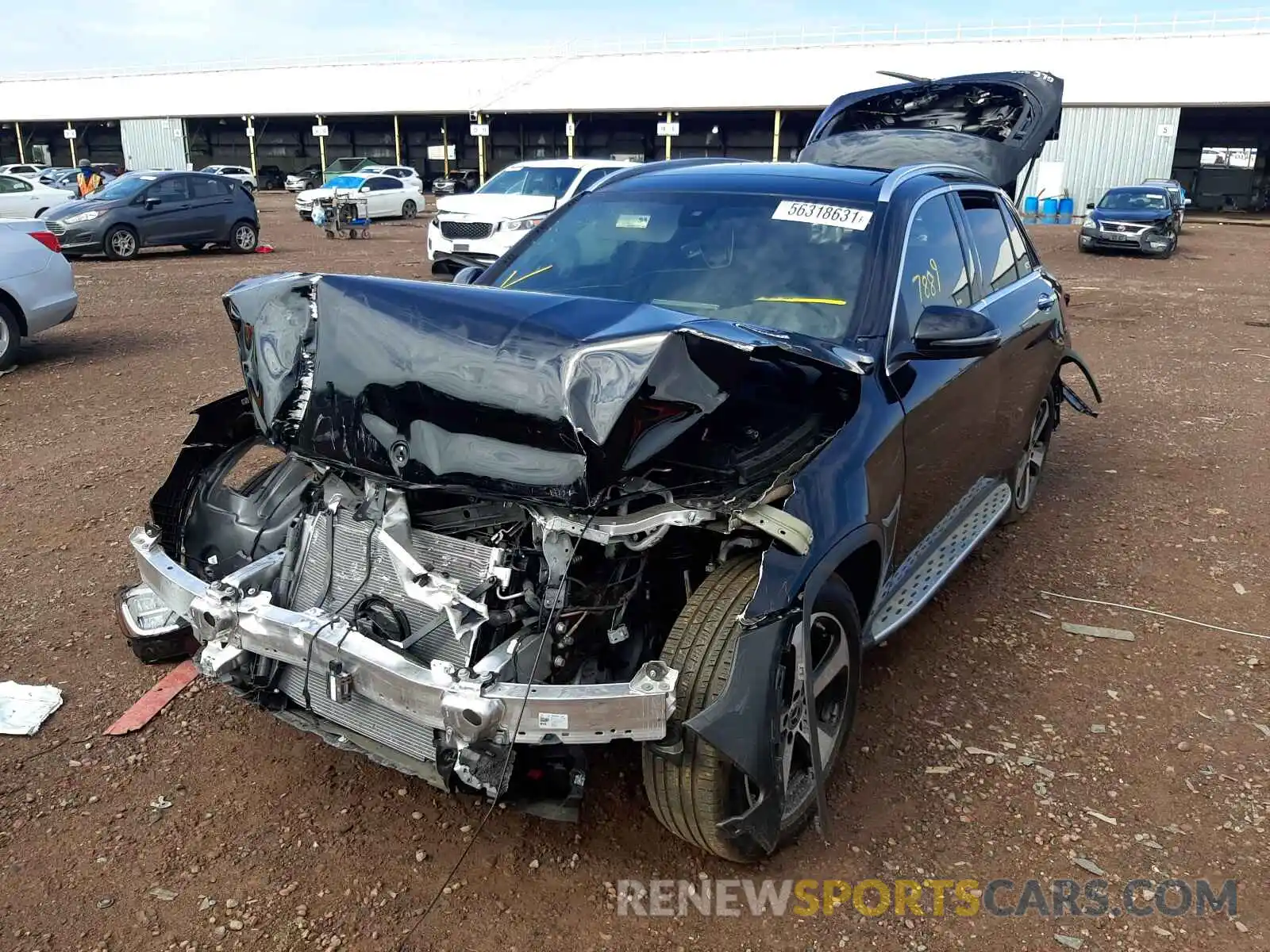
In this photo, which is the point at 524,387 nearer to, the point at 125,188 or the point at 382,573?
the point at 382,573

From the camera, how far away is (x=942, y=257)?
13.1 ft

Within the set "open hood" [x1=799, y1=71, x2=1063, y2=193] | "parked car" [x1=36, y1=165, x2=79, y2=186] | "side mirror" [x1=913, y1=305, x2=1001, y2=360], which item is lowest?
"parked car" [x1=36, y1=165, x2=79, y2=186]

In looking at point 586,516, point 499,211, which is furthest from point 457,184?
point 586,516

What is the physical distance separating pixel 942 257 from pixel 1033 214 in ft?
110

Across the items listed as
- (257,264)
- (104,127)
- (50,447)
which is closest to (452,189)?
(257,264)

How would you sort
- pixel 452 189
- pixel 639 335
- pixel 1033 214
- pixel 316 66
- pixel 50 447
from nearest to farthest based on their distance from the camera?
1. pixel 639 335
2. pixel 50 447
3. pixel 1033 214
4. pixel 452 189
5. pixel 316 66

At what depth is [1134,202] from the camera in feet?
73.3

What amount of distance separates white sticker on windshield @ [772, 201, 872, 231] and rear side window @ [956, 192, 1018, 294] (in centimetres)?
97

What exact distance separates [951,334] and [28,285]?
852 cm

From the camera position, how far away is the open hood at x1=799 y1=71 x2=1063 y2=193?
6668 millimetres

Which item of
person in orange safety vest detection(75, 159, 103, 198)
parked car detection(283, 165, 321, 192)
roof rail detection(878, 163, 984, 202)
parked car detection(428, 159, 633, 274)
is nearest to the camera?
roof rail detection(878, 163, 984, 202)

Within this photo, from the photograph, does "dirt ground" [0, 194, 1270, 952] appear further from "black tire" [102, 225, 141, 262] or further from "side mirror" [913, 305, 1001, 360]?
"black tire" [102, 225, 141, 262]

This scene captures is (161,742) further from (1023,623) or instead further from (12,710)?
(1023,623)
